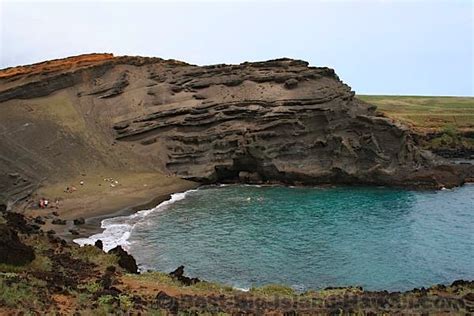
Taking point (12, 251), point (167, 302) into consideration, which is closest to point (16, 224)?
point (12, 251)

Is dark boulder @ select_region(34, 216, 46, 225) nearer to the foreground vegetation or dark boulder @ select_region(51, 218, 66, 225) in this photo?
dark boulder @ select_region(51, 218, 66, 225)

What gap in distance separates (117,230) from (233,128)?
32.1 m

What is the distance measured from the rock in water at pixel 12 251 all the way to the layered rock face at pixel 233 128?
43.4m

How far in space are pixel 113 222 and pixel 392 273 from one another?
84.5ft

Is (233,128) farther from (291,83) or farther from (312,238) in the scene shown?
(312,238)

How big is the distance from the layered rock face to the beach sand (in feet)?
12.5

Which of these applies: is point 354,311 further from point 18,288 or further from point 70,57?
point 70,57

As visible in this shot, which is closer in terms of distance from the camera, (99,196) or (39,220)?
(39,220)

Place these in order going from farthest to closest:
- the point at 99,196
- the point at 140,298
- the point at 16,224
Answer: the point at 99,196 → the point at 16,224 → the point at 140,298

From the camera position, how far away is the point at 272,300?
21.5 m

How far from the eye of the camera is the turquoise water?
34.4 m

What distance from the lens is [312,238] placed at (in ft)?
142

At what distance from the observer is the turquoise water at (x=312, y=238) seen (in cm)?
3444

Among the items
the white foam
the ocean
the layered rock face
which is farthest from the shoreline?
the layered rock face
